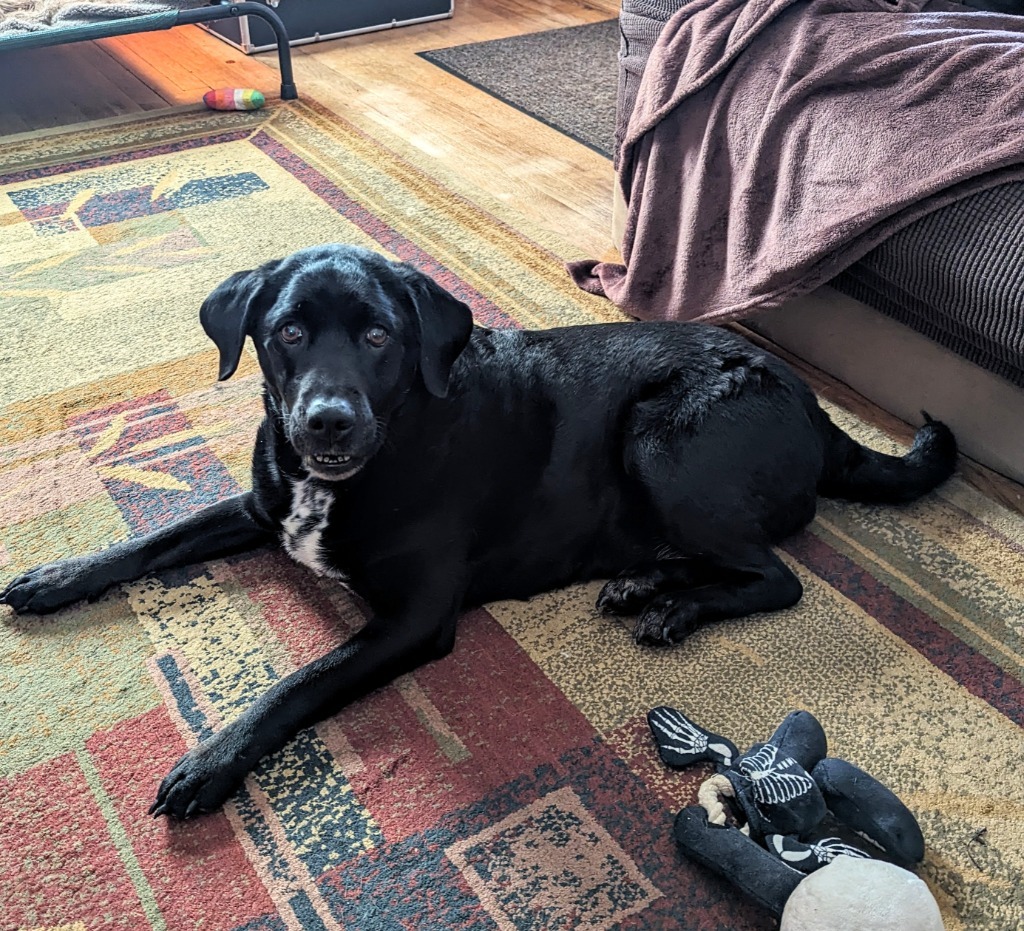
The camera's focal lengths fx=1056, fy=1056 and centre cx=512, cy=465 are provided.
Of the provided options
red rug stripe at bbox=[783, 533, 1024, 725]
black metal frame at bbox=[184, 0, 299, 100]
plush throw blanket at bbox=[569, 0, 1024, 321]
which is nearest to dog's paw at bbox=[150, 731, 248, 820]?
red rug stripe at bbox=[783, 533, 1024, 725]

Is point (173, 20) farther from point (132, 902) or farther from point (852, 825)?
point (852, 825)

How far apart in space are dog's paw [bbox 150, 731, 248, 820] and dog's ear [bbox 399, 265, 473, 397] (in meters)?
0.60

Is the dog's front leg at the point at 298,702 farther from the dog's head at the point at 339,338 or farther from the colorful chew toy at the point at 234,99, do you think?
the colorful chew toy at the point at 234,99

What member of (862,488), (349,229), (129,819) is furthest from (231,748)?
(349,229)

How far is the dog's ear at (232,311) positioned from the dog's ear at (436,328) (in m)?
0.23

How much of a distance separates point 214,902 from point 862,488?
4.35 ft

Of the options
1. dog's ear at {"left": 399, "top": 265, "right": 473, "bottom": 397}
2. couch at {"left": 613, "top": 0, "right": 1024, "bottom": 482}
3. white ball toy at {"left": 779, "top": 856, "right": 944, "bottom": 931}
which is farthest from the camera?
couch at {"left": 613, "top": 0, "right": 1024, "bottom": 482}

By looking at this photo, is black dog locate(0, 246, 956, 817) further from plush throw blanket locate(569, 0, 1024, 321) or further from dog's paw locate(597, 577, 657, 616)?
plush throw blanket locate(569, 0, 1024, 321)

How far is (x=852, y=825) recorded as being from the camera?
142cm

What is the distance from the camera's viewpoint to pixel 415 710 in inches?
63.1

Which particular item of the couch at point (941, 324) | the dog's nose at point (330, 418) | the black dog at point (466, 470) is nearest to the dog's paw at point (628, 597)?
the black dog at point (466, 470)

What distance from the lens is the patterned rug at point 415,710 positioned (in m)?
1.35

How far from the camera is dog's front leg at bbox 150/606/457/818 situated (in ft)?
4.66

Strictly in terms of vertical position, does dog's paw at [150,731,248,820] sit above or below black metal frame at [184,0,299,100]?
below
